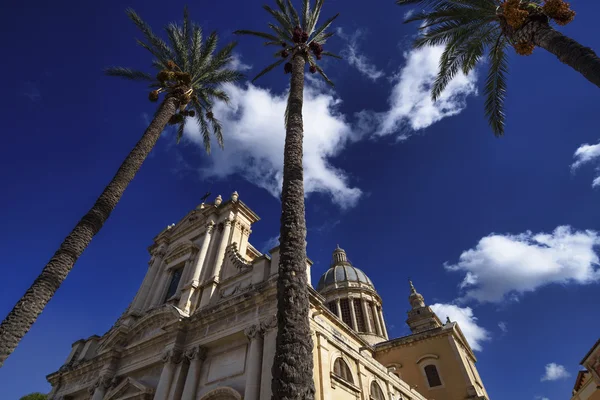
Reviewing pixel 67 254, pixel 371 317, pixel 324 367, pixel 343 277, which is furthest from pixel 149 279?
pixel 371 317

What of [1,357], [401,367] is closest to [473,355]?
[401,367]

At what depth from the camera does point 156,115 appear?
43.4ft

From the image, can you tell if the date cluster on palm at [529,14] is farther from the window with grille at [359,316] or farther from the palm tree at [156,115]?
→ the window with grille at [359,316]

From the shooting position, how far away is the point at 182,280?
65.0ft

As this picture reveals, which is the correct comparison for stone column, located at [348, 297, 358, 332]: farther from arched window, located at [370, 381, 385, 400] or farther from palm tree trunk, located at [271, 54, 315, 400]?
palm tree trunk, located at [271, 54, 315, 400]

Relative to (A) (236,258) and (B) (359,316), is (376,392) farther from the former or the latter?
(B) (359,316)

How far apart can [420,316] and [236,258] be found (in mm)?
22272

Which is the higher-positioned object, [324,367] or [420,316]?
[420,316]

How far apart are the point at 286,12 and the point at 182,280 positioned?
589 inches

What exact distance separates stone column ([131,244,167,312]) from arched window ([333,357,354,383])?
13.2m

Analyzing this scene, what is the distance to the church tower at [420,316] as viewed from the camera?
3147 cm

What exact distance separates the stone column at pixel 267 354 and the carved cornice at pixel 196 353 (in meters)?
3.46

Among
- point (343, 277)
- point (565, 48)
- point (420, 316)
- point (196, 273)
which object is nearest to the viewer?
point (565, 48)

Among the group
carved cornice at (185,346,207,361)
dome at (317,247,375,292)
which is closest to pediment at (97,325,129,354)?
carved cornice at (185,346,207,361)
